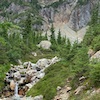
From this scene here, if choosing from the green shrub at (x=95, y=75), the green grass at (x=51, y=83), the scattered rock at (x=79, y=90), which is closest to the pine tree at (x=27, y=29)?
the green grass at (x=51, y=83)

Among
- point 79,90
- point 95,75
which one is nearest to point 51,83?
point 79,90

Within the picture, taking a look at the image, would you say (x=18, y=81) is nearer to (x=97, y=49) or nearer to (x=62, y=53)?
(x=62, y=53)

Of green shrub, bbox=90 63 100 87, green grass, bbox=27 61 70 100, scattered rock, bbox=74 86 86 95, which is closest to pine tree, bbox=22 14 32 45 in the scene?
green grass, bbox=27 61 70 100

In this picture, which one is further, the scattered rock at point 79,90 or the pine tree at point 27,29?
the pine tree at point 27,29

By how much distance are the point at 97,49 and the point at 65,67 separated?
6.69m

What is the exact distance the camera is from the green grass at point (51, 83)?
30906 mm

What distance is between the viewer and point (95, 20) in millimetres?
62094

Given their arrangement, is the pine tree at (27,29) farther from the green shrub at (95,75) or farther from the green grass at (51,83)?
the green shrub at (95,75)

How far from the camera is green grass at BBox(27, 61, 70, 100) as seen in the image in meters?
30.9

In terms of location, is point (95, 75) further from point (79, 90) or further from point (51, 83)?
point (51, 83)

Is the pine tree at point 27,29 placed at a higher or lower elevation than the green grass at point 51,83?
higher

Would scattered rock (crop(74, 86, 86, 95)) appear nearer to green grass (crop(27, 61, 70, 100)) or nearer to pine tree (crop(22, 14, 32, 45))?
green grass (crop(27, 61, 70, 100))

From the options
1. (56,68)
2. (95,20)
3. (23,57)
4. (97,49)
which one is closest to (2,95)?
(56,68)

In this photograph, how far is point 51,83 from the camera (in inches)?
1323
